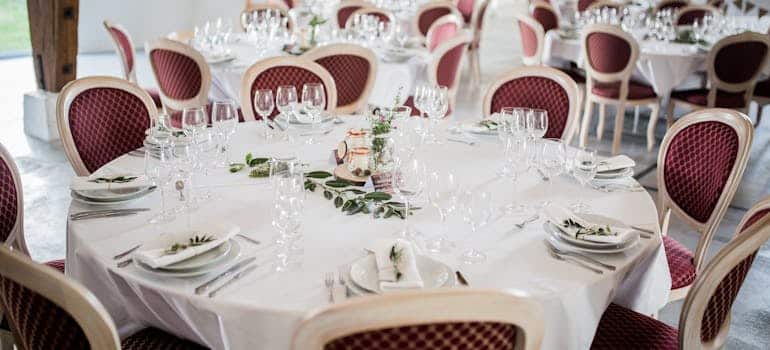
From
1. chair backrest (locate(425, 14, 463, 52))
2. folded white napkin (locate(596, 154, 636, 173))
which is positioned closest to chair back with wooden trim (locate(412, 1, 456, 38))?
chair backrest (locate(425, 14, 463, 52))

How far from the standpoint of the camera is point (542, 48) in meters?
6.48

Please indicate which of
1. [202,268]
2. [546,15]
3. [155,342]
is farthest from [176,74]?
[546,15]

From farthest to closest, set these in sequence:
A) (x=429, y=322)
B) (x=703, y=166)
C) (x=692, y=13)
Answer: (x=692, y=13)
(x=703, y=166)
(x=429, y=322)

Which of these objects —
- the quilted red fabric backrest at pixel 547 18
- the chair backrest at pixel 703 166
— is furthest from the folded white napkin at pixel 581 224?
the quilted red fabric backrest at pixel 547 18

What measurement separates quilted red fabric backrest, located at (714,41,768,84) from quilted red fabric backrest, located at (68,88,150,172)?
4.04 m

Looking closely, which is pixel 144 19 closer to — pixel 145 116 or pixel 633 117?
pixel 633 117

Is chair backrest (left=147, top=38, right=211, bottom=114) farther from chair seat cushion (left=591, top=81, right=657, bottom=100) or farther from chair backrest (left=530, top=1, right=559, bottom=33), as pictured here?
chair backrest (left=530, top=1, right=559, bottom=33)

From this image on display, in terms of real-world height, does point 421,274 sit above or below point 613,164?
below

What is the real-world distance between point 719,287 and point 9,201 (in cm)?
219

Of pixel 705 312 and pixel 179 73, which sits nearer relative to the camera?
pixel 705 312

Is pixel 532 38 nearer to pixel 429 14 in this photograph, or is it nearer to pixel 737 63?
pixel 429 14

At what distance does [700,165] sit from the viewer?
9.19 feet

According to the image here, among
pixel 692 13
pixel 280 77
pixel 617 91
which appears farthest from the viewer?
pixel 692 13

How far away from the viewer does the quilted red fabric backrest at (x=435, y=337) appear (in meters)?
1.38
